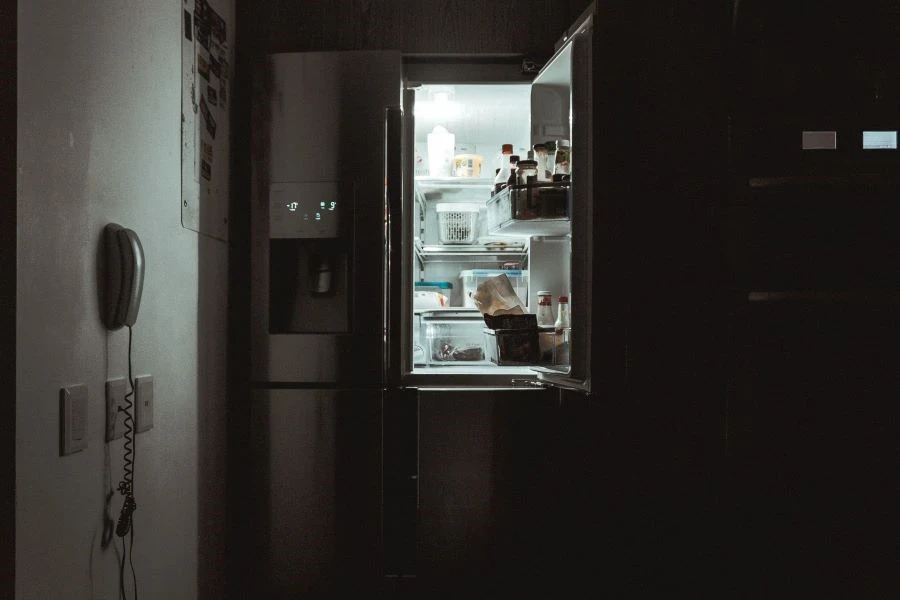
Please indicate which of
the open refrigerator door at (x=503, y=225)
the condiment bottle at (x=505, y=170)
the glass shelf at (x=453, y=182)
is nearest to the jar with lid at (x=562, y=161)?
the open refrigerator door at (x=503, y=225)

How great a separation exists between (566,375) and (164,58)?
49.2 inches

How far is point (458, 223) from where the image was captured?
235 cm

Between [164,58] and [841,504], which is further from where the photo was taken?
[841,504]

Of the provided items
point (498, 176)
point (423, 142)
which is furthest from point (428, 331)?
point (423, 142)

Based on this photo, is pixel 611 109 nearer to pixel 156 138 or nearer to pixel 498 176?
pixel 498 176

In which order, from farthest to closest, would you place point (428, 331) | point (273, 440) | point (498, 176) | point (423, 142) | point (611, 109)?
1. point (423, 142)
2. point (428, 331)
3. point (498, 176)
4. point (273, 440)
5. point (611, 109)

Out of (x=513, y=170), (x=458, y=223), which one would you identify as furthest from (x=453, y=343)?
(x=513, y=170)

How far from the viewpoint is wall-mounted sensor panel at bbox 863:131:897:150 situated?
5.71 feet

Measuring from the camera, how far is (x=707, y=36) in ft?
5.45

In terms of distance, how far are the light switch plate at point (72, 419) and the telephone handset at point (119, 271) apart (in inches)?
6.4

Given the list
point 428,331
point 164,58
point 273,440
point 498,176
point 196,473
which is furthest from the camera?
point 428,331

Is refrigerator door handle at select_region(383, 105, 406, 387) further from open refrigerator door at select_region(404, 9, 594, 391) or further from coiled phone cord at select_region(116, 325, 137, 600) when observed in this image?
coiled phone cord at select_region(116, 325, 137, 600)

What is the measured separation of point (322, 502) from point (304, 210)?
898mm
